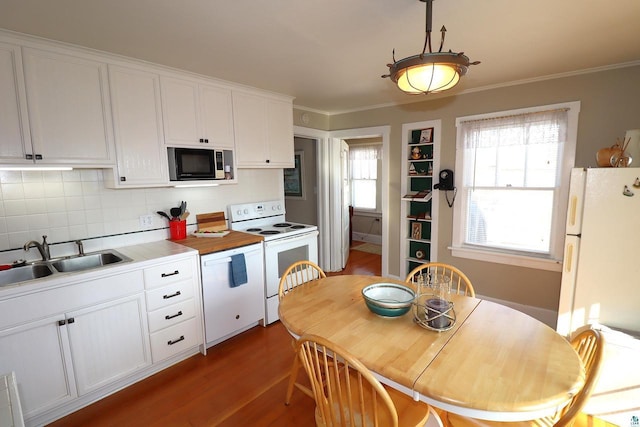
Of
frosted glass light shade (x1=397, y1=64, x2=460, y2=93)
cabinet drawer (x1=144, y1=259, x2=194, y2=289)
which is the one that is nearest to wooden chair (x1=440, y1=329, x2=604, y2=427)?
frosted glass light shade (x1=397, y1=64, x2=460, y2=93)

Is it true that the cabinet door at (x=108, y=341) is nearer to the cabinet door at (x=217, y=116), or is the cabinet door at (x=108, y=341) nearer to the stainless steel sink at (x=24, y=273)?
the stainless steel sink at (x=24, y=273)

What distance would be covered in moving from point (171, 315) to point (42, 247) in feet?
3.30

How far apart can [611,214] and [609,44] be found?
1.20 meters

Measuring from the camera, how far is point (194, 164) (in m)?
2.71

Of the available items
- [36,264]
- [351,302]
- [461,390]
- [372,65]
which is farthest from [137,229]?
[461,390]

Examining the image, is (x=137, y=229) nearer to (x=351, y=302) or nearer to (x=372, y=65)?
(x=351, y=302)

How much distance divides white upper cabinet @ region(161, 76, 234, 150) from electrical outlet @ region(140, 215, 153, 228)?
70cm

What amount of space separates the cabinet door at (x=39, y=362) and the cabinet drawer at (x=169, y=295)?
19.9 inches

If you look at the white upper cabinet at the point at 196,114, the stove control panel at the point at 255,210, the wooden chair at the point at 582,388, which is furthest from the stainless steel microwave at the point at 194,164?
the wooden chair at the point at 582,388

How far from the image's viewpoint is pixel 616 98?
2.55 metres

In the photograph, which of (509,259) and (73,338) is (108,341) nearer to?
(73,338)

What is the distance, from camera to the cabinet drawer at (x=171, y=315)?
2249 millimetres

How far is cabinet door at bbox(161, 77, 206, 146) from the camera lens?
2.51m

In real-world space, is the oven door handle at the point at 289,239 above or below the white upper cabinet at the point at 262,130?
below
